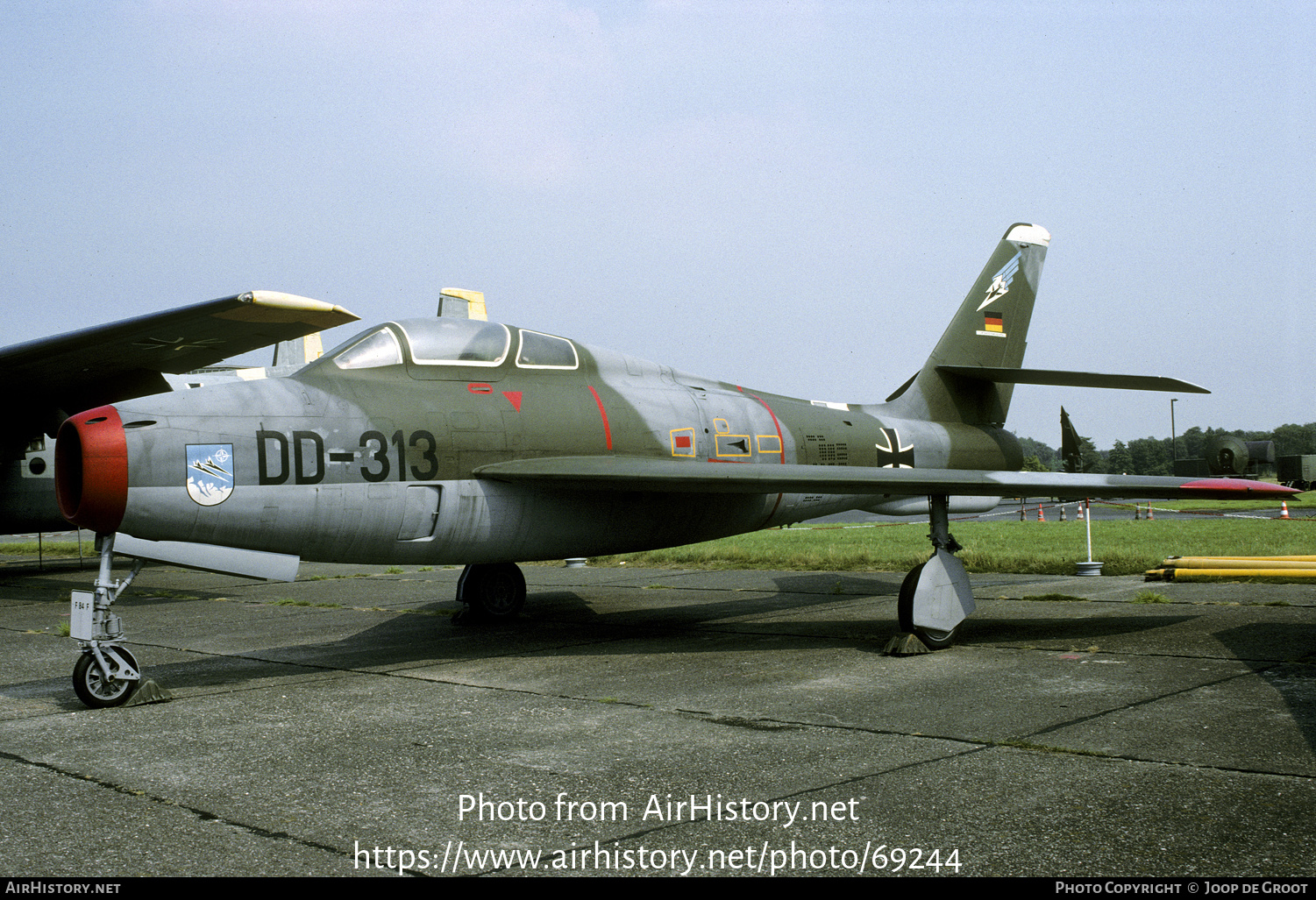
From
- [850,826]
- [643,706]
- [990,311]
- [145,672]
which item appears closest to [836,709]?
[643,706]

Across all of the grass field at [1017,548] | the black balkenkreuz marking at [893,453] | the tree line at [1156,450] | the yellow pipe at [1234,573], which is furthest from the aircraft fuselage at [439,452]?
the tree line at [1156,450]

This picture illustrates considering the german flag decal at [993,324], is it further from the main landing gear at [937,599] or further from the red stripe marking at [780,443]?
the main landing gear at [937,599]

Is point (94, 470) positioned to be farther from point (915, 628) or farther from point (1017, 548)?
point (1017, 548)

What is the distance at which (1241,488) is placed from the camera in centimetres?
840

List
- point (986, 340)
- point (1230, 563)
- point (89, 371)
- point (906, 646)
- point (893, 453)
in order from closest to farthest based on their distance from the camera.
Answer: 1. point (906, 646)
2. point (893, 453)
3. point (1230, 563)
4. point (986, 340)
5. point (89, 371)

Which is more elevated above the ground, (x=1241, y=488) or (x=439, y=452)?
(x=439, y=452)

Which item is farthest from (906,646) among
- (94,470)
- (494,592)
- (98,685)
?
(94,470)

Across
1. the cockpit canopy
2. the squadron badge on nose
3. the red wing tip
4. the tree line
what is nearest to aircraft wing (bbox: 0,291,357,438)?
the cockpit canopy

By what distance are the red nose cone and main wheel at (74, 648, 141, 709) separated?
893 millimetres

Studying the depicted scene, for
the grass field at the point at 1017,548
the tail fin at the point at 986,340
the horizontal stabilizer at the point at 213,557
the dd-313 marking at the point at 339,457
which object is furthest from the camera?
the grass field at the point at 1017,548

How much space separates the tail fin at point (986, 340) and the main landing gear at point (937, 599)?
4.15 metres

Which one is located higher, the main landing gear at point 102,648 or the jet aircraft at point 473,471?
the jet aircraft at point 473,471

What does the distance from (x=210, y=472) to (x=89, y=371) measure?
37.1 ft

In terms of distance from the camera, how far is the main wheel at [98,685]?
6.53m
